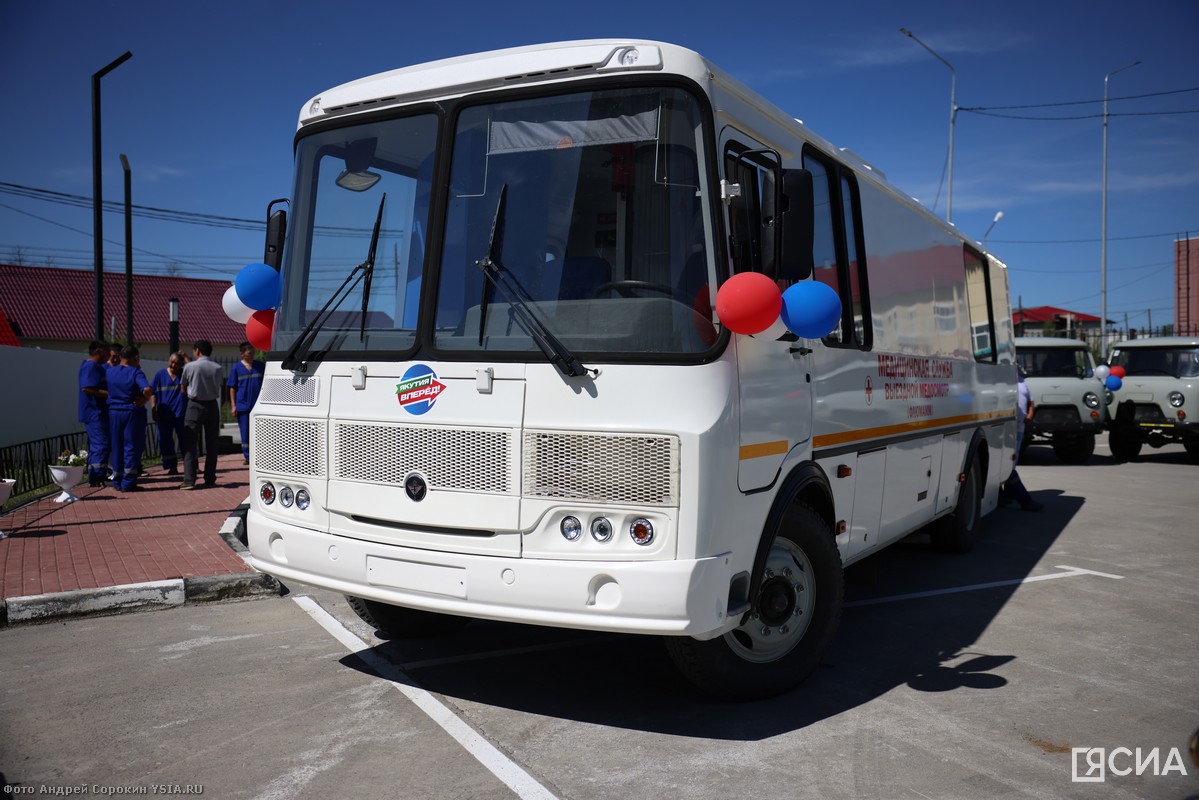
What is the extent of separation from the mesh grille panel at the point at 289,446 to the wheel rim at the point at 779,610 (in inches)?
85.9

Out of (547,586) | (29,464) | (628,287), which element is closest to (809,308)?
(628,287)

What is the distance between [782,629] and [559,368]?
1.82 m

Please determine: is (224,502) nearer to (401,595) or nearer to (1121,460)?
(401,595)

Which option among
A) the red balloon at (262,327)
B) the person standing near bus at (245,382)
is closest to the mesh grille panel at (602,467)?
the red balloon at (262,327)

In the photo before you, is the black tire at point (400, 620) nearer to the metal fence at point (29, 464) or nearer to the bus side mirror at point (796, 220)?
the bus side mirror at point (796, 220)

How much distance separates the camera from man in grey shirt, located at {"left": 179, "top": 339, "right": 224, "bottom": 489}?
12.9m

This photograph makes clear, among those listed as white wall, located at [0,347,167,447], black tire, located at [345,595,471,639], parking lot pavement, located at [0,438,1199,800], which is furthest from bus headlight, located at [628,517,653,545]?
white wall, located at [0,347,167,447]

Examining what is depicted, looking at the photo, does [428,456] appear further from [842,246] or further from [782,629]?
[842,246]

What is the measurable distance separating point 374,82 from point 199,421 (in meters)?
9.39

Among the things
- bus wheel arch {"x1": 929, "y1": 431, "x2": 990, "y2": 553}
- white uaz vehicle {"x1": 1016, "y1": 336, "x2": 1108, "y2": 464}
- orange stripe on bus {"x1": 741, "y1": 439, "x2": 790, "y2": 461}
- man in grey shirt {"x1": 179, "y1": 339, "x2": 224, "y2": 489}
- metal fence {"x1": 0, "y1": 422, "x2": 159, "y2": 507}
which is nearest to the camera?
orange stripe on bus {"x1": 741, "y1": 439, "x2": 790, "y2": 461}

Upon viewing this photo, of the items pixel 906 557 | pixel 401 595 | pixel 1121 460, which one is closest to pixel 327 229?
pixel 401 595

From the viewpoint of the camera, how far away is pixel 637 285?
414 cm

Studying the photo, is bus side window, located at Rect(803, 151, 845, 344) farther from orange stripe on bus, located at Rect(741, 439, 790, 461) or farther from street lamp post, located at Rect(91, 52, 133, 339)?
street lamp post, located at Rect(91, 52, 133, 339)

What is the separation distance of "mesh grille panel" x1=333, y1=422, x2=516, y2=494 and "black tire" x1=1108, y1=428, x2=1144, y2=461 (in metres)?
17.8
